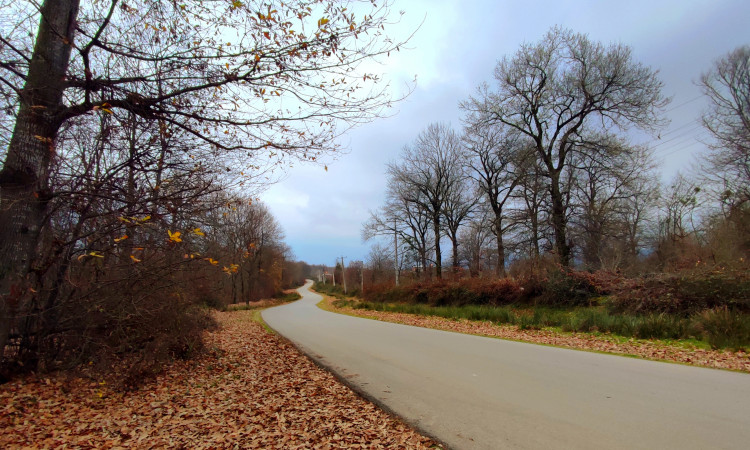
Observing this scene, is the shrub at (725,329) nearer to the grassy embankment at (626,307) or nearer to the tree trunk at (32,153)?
the grassy embankment at (626,307)

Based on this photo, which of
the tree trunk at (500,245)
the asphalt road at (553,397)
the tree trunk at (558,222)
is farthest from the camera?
the tree trunk at (500,245)

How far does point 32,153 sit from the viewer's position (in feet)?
13.2

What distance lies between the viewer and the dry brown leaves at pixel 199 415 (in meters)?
4.16

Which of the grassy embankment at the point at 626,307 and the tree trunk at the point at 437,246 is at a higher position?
the tree trunk at the point at 437,246

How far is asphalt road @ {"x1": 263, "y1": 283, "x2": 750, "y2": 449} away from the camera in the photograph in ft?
13.4

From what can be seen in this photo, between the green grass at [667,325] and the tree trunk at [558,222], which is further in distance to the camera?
the tree trunk at [558,222]

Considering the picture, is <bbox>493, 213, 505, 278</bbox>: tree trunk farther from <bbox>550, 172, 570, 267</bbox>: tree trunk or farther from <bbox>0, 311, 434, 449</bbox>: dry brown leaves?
<bbox>0, 311, 434, 449</bbox>: dry brown leaves

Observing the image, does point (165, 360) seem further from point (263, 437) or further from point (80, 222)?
point (263, 437)

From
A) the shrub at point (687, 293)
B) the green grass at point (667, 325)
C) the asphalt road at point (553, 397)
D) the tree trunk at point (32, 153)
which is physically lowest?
the asphalt road at point (553, 397)

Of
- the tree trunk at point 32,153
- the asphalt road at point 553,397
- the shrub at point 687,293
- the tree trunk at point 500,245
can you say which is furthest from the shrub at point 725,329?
the tree trunk at point 500,245

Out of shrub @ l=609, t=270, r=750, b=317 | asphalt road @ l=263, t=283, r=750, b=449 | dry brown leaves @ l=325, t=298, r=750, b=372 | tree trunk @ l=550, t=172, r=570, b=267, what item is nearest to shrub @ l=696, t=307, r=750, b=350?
dry brown leaves @ l=325, t=298, r=750, b=372

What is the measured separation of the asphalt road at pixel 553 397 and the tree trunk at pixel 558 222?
15.0m

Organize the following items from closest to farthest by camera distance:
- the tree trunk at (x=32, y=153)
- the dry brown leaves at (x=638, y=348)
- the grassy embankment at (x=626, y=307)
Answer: the tree trunk at (x=32, y=153) → the dry brown leaves at (x=638, y=348) → the grassy embankment at (x=626, y=307)

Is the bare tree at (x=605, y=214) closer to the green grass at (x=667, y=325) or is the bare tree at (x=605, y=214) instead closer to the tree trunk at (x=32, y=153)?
the green grass at (x=667, y=325)
